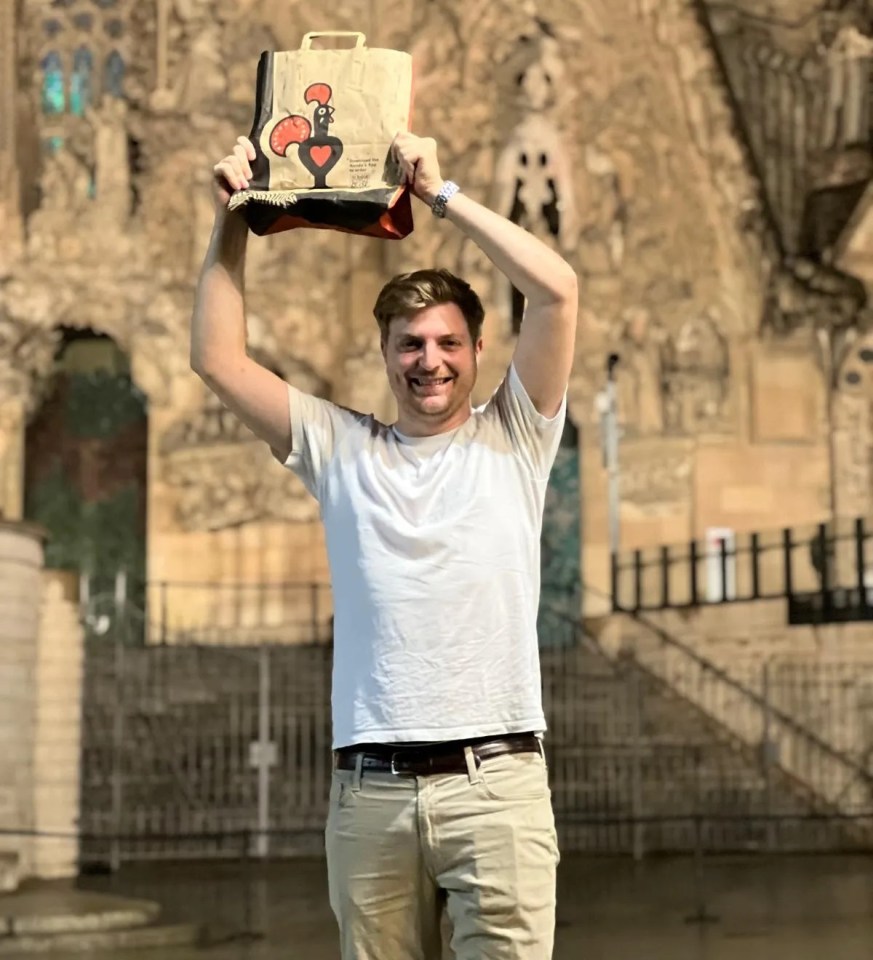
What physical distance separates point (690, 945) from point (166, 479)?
10557 millimetres

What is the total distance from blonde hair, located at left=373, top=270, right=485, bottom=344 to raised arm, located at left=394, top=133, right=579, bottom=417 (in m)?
0.07

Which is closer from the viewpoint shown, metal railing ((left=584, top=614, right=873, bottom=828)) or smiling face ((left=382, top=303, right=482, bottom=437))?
smiling face ((left=382, top=303, right=482, bottom=437))

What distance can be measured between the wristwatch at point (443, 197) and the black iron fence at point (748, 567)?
1313 centimetres

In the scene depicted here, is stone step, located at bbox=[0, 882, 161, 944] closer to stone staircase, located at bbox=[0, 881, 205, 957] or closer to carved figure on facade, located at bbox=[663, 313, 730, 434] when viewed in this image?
stone staircase, located at bbox=[0, 881, 205, 957]

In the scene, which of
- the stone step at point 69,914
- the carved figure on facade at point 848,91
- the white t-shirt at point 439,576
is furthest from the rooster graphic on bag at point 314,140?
the carved figure on facade at point 848,91

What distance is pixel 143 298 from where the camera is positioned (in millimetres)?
17188

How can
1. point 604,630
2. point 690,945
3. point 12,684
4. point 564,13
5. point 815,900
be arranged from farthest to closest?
point 564,13 → point 604,630 → point 12,684 → point 815,900 → point 690,945

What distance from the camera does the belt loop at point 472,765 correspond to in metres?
2.34

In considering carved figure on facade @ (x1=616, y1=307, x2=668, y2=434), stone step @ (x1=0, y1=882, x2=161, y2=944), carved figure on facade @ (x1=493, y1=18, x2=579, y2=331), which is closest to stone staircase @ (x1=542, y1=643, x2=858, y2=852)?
carved figure on facade @ (x1=616, y1=307, x2=668, y2=434)

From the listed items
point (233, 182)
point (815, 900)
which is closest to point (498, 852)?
point (233, 182)

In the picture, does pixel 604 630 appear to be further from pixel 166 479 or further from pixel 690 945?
pixel 690 945

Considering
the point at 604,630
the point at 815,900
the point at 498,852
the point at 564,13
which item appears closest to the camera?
the point at 498,852

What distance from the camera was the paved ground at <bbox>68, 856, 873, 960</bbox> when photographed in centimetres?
740

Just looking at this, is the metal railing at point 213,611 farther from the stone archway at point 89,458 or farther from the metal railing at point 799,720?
the metal railing at point 799,720
